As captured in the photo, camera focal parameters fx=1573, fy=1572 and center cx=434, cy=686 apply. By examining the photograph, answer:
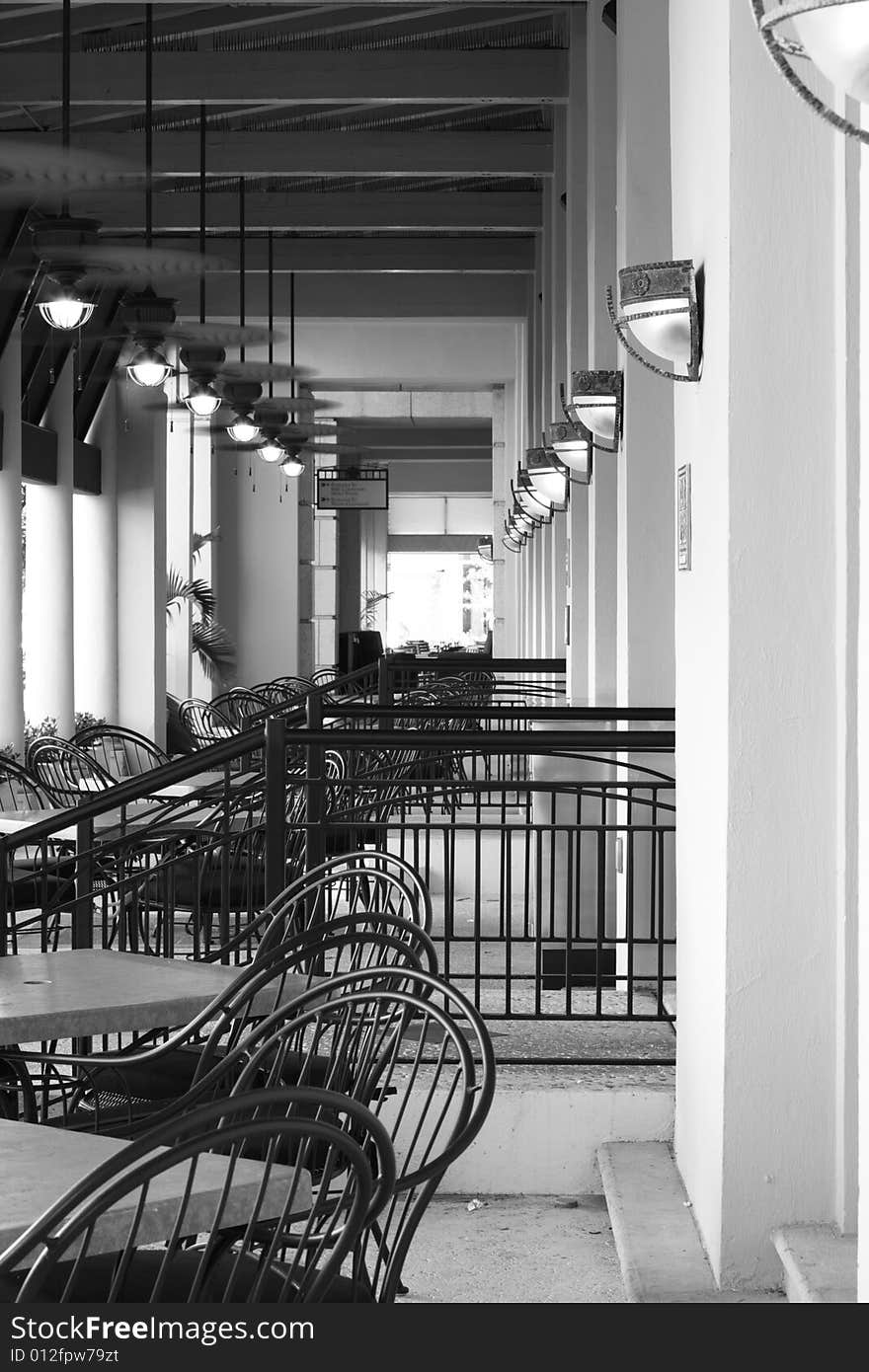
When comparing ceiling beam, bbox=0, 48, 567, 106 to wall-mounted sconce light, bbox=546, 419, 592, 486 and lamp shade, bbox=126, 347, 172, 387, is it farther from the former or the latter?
wall-mounted sconce light, bbox=546, 419, 592, 486

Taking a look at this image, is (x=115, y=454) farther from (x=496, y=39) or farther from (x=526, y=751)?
(x=526, y=751)

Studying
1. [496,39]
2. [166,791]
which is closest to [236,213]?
[496,39]

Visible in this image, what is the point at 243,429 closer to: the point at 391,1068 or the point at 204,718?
the point at 204,718

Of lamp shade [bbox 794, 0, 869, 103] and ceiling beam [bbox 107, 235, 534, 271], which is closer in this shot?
lamp shade [bbox 794, 0, 869, 103]

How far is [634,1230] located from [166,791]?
15.8 ft

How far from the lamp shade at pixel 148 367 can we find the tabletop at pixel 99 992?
431 centimetres

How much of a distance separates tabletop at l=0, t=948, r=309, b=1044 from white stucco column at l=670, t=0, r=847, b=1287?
0.88 metres

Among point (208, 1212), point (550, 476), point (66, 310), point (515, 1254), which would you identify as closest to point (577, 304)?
point (550, 476)

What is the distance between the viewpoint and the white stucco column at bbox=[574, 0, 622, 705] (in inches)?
268

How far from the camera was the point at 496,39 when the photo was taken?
10.7m

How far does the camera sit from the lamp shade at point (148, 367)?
7.17 m

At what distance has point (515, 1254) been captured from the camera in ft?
11.7

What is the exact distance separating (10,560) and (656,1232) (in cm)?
797

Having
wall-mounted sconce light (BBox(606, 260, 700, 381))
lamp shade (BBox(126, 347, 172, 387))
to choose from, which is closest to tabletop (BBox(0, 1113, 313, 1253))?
wall-mounted sconce light (BBox(606, 260, 700, 381))
